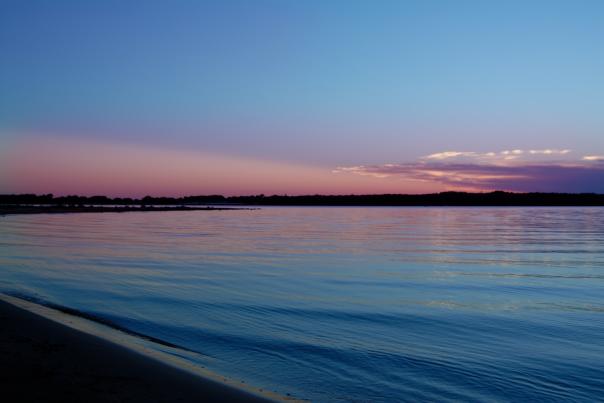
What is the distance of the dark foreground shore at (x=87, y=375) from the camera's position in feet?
20.2

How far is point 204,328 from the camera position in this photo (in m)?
11.7

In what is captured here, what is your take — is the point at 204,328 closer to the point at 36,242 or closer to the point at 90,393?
the point at 90,393

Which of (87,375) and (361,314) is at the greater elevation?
(87,375)

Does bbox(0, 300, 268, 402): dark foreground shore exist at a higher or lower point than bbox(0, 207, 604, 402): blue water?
higher

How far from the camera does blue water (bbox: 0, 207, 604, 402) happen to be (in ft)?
28.0

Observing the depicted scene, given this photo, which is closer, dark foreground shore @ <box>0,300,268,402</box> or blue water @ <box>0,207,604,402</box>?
dark foreground shore @ <box>0,300,268,402</box>

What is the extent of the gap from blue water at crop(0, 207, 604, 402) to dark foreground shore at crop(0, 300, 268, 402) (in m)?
1.21

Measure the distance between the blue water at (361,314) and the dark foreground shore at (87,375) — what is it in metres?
1.21

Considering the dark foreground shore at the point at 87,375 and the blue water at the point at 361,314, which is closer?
the dark foreground shore at the point at 87,375

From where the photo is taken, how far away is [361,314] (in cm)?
1356

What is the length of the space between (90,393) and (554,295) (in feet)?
49.9

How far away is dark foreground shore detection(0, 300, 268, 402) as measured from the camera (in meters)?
6.16

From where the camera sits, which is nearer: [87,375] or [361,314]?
[87,375]

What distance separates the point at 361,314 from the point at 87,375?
8121mm
